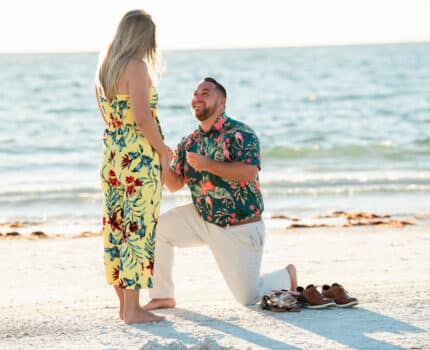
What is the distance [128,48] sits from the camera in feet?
16.3

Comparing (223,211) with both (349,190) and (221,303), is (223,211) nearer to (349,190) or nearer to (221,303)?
(221,303)

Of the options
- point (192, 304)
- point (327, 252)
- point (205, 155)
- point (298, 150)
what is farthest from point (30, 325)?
point (298, 150)

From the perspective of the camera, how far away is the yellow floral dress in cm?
508

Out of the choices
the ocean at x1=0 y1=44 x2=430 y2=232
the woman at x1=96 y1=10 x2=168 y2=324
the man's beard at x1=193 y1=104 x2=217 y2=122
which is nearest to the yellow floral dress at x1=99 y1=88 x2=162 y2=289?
the woman at x1=96 y1=10 x2=168 y2=324

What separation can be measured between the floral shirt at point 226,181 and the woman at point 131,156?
0.49 metres

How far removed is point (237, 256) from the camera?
18.3 feet

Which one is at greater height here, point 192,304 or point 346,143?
point 346,143

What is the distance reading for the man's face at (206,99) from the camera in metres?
5.57

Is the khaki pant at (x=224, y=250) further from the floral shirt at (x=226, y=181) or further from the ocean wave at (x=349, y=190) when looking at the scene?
the ocean wave at (x=349, y=190)

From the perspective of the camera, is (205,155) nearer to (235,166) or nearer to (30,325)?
(235,166)

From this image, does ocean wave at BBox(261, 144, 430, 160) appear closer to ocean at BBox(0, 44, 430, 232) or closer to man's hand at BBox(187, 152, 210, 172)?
ocean at BBox(0, 44, 430, 232)

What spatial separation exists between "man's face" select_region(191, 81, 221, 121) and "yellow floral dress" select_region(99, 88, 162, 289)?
0.53m

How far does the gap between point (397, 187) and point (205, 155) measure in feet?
28.7

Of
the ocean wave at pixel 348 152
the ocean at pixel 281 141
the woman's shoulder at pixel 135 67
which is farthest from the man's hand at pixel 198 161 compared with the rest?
the ocean wave at pixel 348 152
